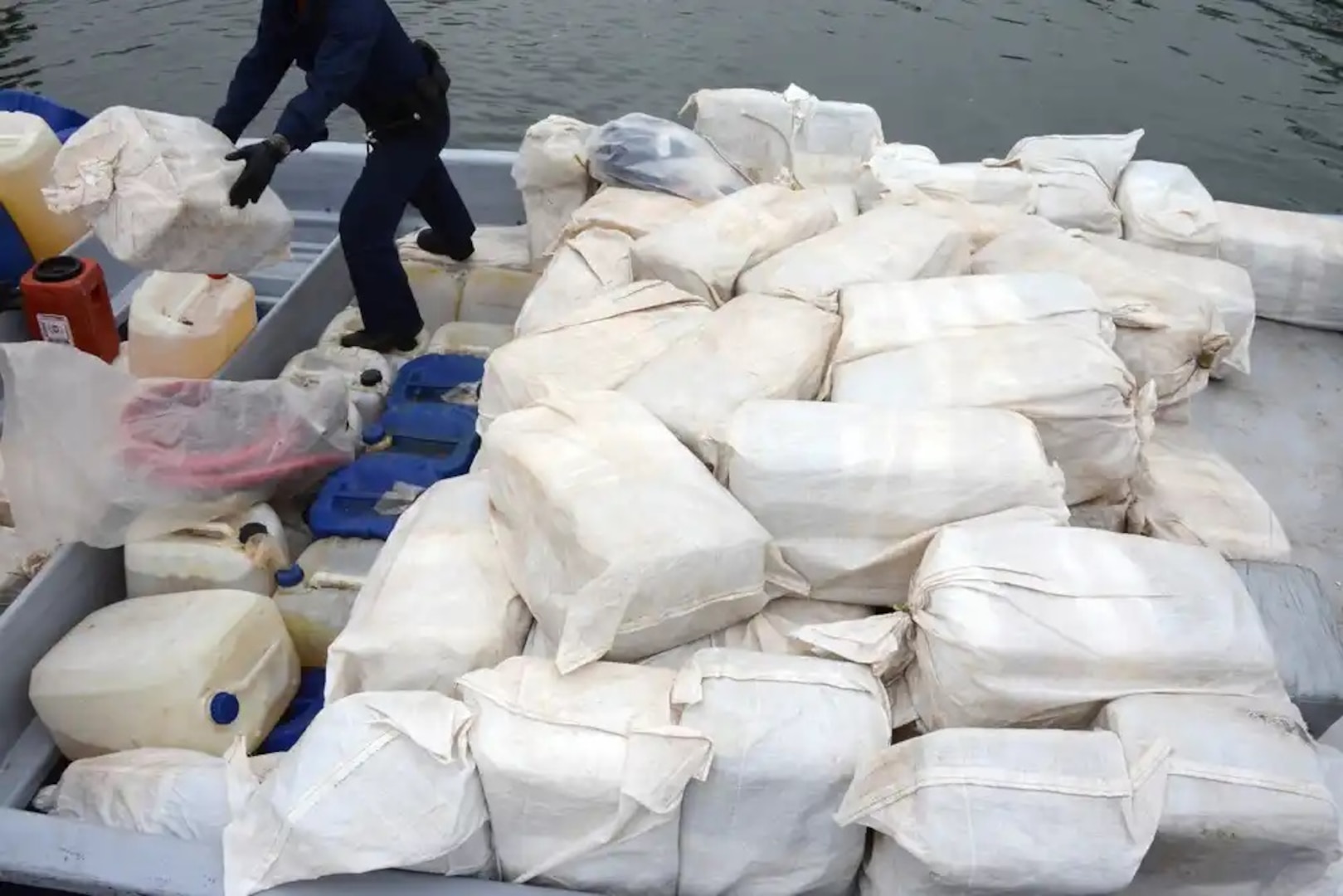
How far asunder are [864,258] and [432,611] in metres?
1.32

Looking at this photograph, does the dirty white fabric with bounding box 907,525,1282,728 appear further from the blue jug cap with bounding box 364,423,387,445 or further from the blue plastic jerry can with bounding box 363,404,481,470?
the blue jug cap with bounding box 364,423,387,445

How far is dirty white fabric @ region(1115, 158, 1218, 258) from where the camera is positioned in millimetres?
3045

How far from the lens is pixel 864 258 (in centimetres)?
255

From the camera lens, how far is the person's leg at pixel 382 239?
3336 mm

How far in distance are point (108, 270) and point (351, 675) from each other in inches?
109

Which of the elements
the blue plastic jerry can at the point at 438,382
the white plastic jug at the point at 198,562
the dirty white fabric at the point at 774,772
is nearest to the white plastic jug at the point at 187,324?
the blue plastic jerry can at the point at 438,382

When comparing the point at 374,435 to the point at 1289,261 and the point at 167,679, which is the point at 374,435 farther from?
the point at 1289,261

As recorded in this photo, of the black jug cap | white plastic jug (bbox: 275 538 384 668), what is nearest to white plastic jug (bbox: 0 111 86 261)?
the black jug cap

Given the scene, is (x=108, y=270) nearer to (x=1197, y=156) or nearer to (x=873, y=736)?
(x=873, y=736)

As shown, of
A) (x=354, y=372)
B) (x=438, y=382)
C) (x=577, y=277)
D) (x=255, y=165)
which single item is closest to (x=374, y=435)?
(x=438, y=382)

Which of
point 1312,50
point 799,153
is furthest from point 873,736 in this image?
point 1312,50

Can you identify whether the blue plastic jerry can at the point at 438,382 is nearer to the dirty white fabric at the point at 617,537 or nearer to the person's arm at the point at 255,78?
the person's arm at the point at 255,78

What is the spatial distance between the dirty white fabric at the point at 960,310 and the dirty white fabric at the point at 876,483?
35 centimetres

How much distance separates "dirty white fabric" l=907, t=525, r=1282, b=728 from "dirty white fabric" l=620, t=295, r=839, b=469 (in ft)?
1.69
